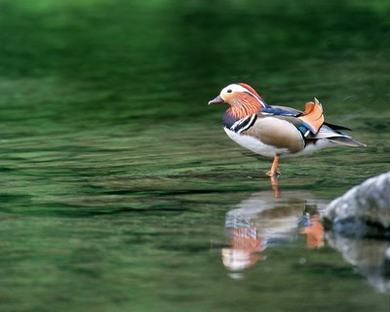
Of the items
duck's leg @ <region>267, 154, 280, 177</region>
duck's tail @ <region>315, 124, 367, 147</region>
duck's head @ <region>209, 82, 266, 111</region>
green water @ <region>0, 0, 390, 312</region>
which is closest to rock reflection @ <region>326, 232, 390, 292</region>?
green water @ <region>0, 0, 390, 312</region>

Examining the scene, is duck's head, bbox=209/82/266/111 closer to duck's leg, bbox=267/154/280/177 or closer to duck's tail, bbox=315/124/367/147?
duck's leg, bbox=267/154/280/177

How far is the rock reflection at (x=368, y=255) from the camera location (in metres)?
7.62

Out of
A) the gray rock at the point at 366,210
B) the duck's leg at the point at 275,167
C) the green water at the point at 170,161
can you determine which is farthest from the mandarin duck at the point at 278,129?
the gray rock at the point at 366,210

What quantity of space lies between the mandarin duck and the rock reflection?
246cm

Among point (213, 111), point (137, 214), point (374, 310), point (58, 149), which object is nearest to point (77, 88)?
point (213, 111)

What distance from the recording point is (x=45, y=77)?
20.5 m

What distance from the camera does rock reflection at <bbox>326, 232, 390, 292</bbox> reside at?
7.62 meters

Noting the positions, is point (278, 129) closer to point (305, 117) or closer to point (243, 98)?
point (305, 117)

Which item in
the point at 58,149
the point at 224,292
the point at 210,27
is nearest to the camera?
the point at 224,292

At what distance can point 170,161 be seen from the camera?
1246cm

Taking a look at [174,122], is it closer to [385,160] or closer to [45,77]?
[385,160]

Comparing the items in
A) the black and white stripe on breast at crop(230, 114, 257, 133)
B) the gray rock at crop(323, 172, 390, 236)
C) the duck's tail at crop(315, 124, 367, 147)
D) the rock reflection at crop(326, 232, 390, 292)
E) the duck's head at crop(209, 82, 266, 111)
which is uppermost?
the duck's head at crop(209, 82, 266, 111)

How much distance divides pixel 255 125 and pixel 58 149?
10.1 ft

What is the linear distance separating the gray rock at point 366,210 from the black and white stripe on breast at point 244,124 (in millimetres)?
2587
